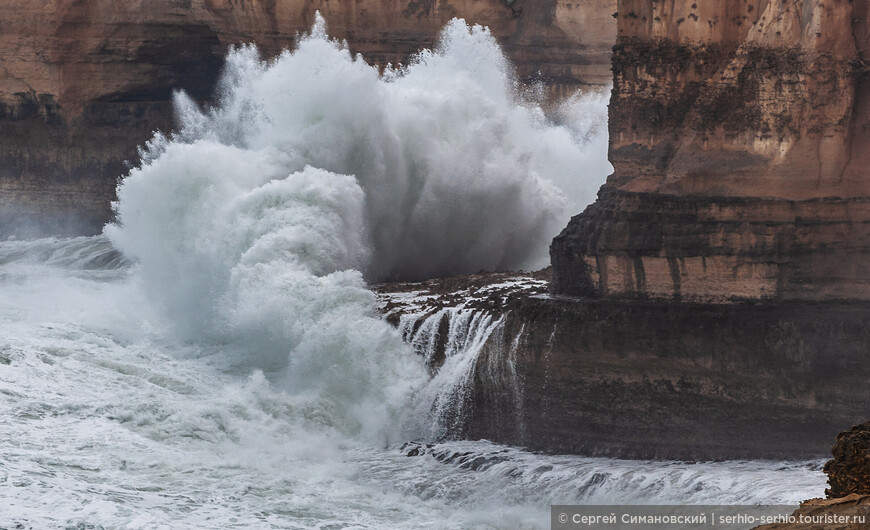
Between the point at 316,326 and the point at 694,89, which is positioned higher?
the point at 694,89

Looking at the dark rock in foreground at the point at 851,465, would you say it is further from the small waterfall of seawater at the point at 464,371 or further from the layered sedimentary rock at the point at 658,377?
the small waterfall of seawater at the point at 464,371

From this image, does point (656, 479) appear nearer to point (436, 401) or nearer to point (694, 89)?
point (436, 401)

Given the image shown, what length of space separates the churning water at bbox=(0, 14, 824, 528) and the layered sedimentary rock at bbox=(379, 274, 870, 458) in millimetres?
329

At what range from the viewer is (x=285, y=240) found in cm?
1752

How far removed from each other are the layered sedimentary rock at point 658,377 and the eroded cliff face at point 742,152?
376 mm

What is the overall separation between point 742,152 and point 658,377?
233 cm

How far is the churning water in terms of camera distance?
12594mm

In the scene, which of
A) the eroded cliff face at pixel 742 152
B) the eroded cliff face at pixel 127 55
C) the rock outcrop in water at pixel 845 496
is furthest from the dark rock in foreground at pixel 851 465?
the eroded cliff face at pixel 127 55

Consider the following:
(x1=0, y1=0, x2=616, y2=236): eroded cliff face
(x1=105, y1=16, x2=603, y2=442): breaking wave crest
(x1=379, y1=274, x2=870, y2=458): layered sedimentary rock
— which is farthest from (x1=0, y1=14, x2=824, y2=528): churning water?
(x1=0, y1=0, x2=616, y2=236): eroded cliff face

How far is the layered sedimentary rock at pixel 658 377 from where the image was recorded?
13062mm

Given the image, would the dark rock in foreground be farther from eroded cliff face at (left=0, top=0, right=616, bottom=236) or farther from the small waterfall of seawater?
eroded cliff face at (left=0, top=0, right=616, bottom=236)

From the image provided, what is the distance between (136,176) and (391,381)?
6.56 meters

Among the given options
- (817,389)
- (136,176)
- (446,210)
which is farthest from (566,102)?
(817,389)

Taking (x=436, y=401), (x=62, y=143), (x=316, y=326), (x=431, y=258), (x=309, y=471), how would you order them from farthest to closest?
(x=62, y=143)
(x=431, y=258)
(x=316, y=326)
(x=436, y=401)
(x=309, y=471)
